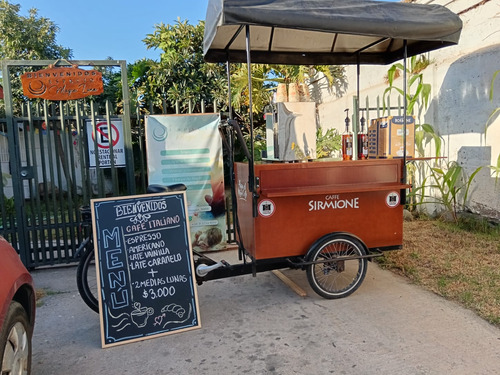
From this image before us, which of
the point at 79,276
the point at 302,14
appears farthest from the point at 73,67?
the point at 302,14

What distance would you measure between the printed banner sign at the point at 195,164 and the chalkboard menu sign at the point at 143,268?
1.98 meters

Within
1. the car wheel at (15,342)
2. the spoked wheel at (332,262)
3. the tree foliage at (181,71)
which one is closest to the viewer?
the car wheel at (15,342)

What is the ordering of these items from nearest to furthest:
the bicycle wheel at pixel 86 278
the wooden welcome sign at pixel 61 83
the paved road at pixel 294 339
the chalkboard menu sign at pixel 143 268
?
the paved road at pixel 294 339 → the chalkboard menu sign at pixel 143 268 → the bicycle wheel at pixel 86 278 → the wooden welcome sign at pixel 61 83

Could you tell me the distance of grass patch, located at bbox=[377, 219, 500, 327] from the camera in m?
3.81

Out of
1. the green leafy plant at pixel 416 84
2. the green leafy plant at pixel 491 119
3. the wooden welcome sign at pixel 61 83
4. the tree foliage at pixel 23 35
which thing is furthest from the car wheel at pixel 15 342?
the tree foliage at pixel 23 35

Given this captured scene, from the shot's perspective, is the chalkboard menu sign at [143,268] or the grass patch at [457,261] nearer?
the chalkboard menu sign at [143,268]

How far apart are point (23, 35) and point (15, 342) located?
13374 mm

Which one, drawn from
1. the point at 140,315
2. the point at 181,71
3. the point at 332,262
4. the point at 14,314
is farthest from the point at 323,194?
the point at 181,71

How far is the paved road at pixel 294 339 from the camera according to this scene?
2.85 metres

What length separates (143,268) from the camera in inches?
134

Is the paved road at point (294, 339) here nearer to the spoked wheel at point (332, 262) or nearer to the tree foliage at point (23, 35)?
the spoked wheel at point (332, 262)

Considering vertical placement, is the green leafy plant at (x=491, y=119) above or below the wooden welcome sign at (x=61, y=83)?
below

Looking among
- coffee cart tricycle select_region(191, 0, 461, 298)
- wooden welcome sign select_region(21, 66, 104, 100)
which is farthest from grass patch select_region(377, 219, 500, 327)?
wooden welcome sign select_region(21, 66, 104, 100)

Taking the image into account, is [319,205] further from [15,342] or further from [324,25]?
[15,342]
